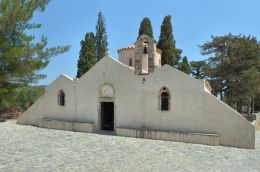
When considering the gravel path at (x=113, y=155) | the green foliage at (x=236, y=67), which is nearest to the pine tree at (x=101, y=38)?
the green foliage at (x=236, y=67)

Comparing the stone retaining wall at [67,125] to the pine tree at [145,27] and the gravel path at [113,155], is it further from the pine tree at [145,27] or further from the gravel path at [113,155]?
the pine tree at [145,27]

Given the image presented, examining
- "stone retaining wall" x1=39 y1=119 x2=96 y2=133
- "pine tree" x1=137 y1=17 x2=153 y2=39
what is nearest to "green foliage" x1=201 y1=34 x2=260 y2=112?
"pine tree" x1=137 y1=17 x2=153 y2=39

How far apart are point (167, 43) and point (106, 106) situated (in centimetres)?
1221

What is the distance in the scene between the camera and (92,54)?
3341 centimetres

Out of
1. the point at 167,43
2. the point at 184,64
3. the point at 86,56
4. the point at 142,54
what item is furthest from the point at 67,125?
the point at 184,64

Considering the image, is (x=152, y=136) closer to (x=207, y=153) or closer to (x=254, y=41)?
(x=207, y=153)

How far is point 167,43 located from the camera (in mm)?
28484

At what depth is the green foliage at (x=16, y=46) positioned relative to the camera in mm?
8023

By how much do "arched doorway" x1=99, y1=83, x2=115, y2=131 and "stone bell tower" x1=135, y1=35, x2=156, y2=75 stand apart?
242cm

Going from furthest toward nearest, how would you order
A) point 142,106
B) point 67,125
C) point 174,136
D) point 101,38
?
point 101,38, point 67,125, point 142,106, point 174,136

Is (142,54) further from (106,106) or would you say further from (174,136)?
(174,136)

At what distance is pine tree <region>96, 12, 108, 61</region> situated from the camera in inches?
1583

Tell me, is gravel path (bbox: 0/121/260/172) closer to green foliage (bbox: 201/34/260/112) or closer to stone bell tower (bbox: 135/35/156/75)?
stone bell tower (bbox: 135/35/156/75)

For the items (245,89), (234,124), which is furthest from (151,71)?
(245,89)
